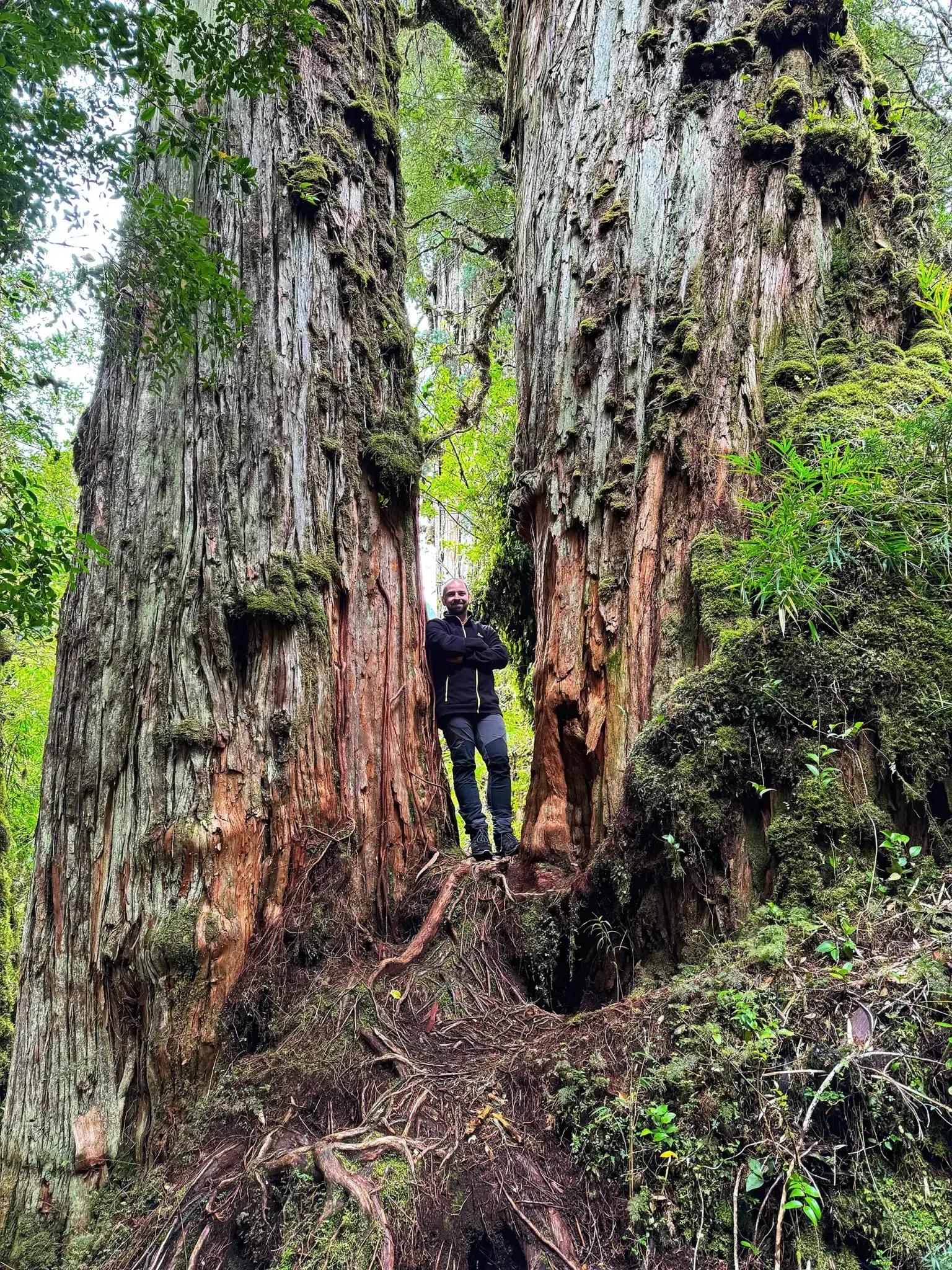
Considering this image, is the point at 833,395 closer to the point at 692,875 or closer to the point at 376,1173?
the point at 692,875

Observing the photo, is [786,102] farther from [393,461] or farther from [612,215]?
[393,461]

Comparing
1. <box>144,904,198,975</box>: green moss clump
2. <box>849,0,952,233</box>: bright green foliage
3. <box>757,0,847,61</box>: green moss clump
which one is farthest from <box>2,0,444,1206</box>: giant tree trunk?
<box>849,0,952,233</box>: bright green foliage

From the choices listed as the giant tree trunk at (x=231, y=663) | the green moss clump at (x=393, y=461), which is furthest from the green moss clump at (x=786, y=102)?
the green moss clump at (x=393, y=461)

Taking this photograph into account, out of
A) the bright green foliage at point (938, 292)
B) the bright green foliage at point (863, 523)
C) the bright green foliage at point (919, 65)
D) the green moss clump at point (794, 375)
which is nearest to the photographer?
the bright green foliage at point (863, 523)

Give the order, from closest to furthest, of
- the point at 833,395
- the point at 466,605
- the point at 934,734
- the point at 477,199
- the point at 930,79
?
the point at 934,734, the point at 833,395, the point at 466,605, the point at 930,79, the point at 477,199

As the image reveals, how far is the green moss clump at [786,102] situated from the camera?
12.7 ft

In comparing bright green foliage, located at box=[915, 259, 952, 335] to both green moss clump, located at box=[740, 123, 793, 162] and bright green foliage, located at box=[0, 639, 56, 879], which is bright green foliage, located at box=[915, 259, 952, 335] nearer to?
green moss clump, located at box=[740, 123, 793, 162]

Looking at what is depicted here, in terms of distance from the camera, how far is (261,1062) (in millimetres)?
2928

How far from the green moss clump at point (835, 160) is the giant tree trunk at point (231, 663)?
2.38 meters

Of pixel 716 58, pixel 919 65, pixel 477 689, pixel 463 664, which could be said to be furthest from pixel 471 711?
pixel 919 65

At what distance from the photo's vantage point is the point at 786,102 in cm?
389

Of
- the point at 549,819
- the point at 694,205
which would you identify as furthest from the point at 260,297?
the point at 549,819

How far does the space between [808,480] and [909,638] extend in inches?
26.2

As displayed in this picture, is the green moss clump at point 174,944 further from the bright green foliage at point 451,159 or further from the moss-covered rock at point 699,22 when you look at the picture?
the bright green foliage at point 451,159
